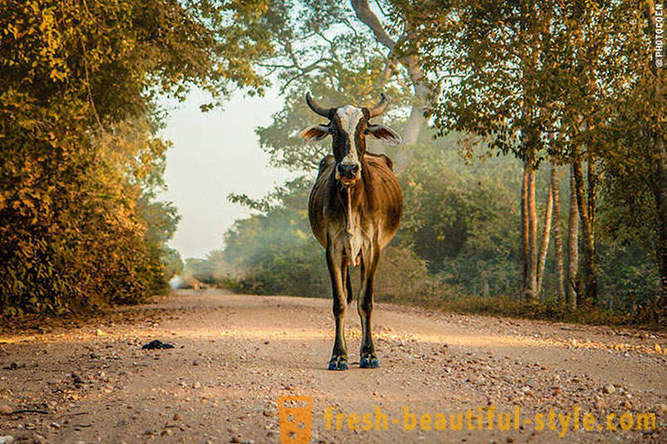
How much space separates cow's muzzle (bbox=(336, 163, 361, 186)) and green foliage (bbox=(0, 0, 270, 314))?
5.38m

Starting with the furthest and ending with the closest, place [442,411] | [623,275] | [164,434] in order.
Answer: [623,275]
[442,411]
[164,434]

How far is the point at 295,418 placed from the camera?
495 cm

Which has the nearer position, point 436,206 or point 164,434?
point 164,434

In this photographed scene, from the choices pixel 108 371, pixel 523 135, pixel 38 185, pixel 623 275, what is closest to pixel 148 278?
pixel 38 185

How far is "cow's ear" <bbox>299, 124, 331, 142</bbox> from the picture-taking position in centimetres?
727

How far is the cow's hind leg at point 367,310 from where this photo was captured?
7.16 metres

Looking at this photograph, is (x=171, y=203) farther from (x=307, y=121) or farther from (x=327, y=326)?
(x=327, y=326)

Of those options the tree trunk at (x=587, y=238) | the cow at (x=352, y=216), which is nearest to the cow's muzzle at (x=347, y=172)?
the cow at (x=352, y=216)

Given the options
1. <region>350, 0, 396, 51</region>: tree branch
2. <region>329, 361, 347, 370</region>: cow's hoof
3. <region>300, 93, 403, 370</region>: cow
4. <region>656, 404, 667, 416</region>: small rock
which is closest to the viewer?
<region>656, 404, 667, 416</region>: small rock

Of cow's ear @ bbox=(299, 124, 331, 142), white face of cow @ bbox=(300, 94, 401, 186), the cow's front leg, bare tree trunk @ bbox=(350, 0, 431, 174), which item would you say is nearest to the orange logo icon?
the cow's front leg

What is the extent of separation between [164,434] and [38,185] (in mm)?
8119

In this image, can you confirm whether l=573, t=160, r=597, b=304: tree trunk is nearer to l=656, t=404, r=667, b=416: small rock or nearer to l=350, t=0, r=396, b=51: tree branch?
l=656, t=404, r=667, b=416: small rock

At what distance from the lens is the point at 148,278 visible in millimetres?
18578

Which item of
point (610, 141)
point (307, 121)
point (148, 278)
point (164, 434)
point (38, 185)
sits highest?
point (307, 121)
